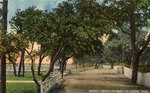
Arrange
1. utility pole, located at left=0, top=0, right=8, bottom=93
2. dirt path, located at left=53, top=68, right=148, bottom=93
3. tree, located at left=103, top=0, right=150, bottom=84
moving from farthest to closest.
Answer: tree, located at left=103, top=0, right=150, bottom=84 → dirt path, located at left=53, top=68, right=148, bottom=93 → utility pole, located at left=0, top=0, right=8, bottom=93

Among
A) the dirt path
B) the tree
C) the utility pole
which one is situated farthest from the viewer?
the tree

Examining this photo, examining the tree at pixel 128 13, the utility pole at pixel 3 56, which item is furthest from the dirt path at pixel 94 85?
the utility pole at pixel 3 56

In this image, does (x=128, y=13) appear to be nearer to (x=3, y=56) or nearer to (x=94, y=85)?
(x=94, y=85)

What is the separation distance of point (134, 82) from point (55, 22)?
67.9ft

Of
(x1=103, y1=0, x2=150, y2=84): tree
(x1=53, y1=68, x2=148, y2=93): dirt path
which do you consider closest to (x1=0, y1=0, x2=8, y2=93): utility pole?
(x1=53, y1=68, x2=148, y2=93): dirt path

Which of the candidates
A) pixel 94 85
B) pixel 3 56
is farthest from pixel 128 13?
pixel 3 56

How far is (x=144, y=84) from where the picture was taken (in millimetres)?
45344

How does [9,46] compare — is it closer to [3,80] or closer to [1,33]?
[1,33]

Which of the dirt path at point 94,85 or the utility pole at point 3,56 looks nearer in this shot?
the utility pole at point 3,56

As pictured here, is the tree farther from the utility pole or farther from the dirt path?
the utility pole

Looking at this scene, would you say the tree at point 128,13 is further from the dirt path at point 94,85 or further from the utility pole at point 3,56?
the utility pole at point 3,56

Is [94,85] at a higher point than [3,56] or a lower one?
lower

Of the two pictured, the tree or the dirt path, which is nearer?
the dirt path

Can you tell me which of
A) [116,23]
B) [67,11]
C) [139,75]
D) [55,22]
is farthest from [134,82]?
[55,22]
